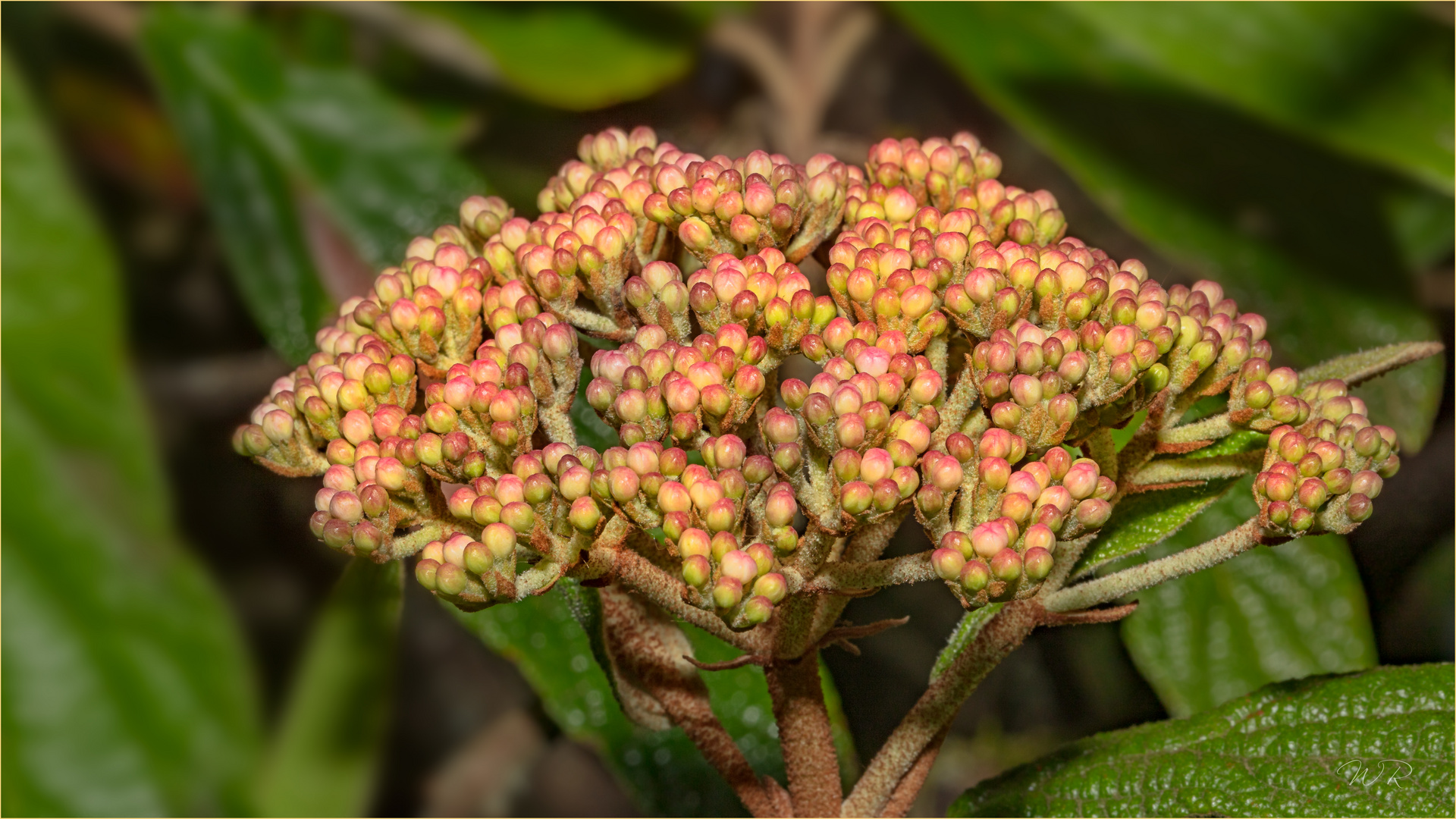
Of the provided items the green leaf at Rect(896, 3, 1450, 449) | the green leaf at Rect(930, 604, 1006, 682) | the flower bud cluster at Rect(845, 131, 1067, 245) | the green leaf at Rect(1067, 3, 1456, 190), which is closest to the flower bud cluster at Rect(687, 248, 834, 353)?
the flower bud cluster at Rect(845, 131, 1067, 245)

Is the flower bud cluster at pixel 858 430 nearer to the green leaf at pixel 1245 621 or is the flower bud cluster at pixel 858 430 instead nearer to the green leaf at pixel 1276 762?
the green leaf at pixel 1276 762

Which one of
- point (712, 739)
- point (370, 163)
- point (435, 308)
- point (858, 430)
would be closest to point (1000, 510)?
point (858, 430)

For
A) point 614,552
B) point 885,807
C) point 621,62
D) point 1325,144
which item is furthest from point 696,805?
point 621,62

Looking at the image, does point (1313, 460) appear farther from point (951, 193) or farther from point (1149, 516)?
point (951, 193)

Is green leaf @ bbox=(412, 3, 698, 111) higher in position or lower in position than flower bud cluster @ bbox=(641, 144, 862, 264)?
higher

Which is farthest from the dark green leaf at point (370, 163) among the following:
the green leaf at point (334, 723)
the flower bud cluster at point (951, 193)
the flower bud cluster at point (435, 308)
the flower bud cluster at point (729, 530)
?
the flower bud cluster at point (729, 530)

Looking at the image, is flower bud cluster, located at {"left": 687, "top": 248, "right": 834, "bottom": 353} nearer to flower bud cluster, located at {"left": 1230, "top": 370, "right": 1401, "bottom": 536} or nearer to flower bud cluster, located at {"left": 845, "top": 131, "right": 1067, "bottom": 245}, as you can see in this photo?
flower bud cluster, located at {"left": 845, "top": 131, "right": 1067, "bottom": 245}

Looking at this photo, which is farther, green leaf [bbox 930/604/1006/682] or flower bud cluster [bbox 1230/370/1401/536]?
green leaf [bbox 930/604/1006/682]
